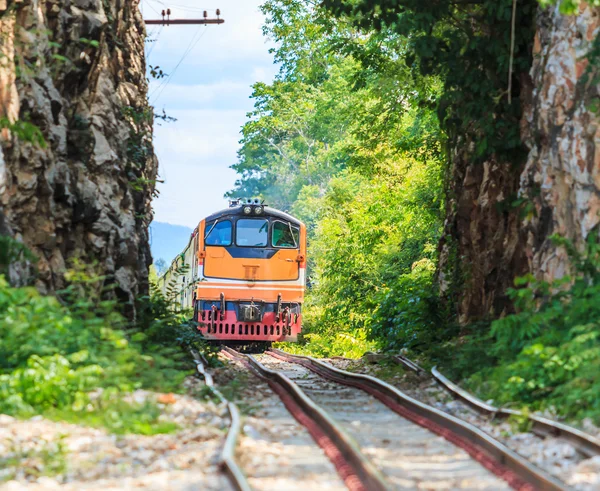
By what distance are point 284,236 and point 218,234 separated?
184 cm

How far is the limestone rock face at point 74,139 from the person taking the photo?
11.7 metres

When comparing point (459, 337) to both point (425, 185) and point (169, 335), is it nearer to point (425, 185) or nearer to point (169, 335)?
point (169, 335)

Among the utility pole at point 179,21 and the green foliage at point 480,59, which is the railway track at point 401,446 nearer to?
the green foliage at point 480,59

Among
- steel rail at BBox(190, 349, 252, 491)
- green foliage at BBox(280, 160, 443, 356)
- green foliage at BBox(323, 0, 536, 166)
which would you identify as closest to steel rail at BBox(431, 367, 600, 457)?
steel rail at BBox(190, 349, 252, 491)

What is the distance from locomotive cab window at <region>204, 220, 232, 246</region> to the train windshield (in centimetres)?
27

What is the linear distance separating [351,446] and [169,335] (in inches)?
369

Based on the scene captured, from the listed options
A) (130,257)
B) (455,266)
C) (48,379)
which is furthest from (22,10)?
(455,266)

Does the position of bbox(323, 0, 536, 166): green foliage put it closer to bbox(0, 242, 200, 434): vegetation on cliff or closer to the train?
bbox(0, 242, 200, 434): vegetation on cliff

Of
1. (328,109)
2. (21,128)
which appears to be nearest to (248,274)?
(21,128)

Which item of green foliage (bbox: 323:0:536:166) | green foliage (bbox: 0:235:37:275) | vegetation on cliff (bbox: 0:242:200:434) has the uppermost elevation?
green foliage (bbox: 323:0:536:166)

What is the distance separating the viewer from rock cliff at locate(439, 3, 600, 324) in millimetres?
11266

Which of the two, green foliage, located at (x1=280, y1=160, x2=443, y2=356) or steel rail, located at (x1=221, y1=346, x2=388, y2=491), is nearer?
steel rail, located at (x1=221, y1=346, x2=388, y2=491)

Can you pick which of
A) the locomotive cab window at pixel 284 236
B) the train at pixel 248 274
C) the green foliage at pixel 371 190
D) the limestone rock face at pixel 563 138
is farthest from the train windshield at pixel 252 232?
the limestone rock face at pixel 563 138

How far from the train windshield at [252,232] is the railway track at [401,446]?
A: 10.7m
